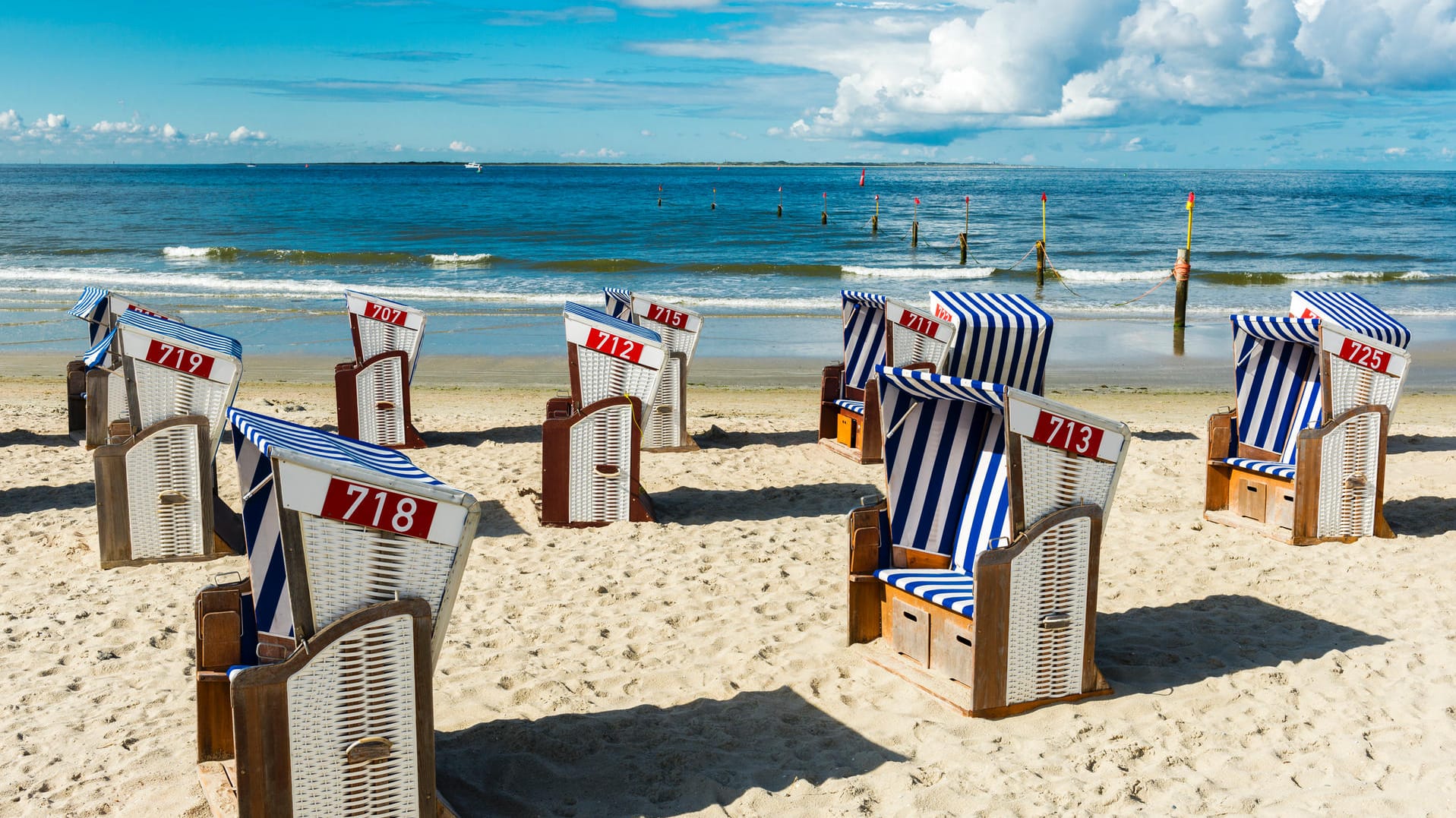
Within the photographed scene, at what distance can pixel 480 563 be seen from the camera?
251 inches

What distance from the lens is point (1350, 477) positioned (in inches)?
264

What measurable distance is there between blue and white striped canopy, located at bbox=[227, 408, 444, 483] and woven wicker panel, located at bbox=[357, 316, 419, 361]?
585 cm

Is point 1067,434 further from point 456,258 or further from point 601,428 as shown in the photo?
point 456,258

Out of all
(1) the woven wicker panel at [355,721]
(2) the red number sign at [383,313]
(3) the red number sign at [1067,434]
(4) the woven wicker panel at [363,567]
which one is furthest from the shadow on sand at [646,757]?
(2) the red number sign at [383,313]

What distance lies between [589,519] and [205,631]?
3.74 metres

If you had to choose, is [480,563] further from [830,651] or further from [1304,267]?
[1304,267]

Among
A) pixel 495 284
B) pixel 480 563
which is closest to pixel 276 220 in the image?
pixel 495 284

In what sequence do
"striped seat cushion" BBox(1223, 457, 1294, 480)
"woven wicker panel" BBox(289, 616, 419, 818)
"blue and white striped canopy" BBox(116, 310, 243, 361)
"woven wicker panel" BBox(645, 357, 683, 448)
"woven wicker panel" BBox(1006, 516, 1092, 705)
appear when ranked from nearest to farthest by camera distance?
"woven wicker panel" BBox(289, 616, 419, 818)
"woven wicker panel" BBox(1006, 516, 1092, 705)
"blue and white striped canopy" BBox(116, 310, 243, 361)
"striped seat cushion" BBox(1223, 457, 1294, 480)
"woven wicker panel" BBox(645, 357, 683, 448)

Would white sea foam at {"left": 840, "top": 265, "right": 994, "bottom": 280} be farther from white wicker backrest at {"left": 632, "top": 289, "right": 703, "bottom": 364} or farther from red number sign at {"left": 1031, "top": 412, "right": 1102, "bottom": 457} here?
red number sign at {"left": 1031, "top": 412, "right": 1102, "bottom": 457}

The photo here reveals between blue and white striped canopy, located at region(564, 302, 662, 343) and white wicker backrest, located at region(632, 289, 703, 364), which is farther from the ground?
blue and white striped canopy, located at region(564, 302, 662, 343)

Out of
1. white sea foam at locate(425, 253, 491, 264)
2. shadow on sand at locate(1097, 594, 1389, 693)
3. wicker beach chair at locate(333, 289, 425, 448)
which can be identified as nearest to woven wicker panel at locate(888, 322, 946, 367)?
shadow on sand at locate(1097, 594, 1389, 693)

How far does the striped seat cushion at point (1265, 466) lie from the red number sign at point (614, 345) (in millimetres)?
3863

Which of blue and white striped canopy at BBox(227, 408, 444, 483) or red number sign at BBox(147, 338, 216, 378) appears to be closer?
blue and white striped canopy at BBox(227, 408, 444, 483)

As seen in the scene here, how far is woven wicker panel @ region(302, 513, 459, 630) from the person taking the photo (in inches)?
121
